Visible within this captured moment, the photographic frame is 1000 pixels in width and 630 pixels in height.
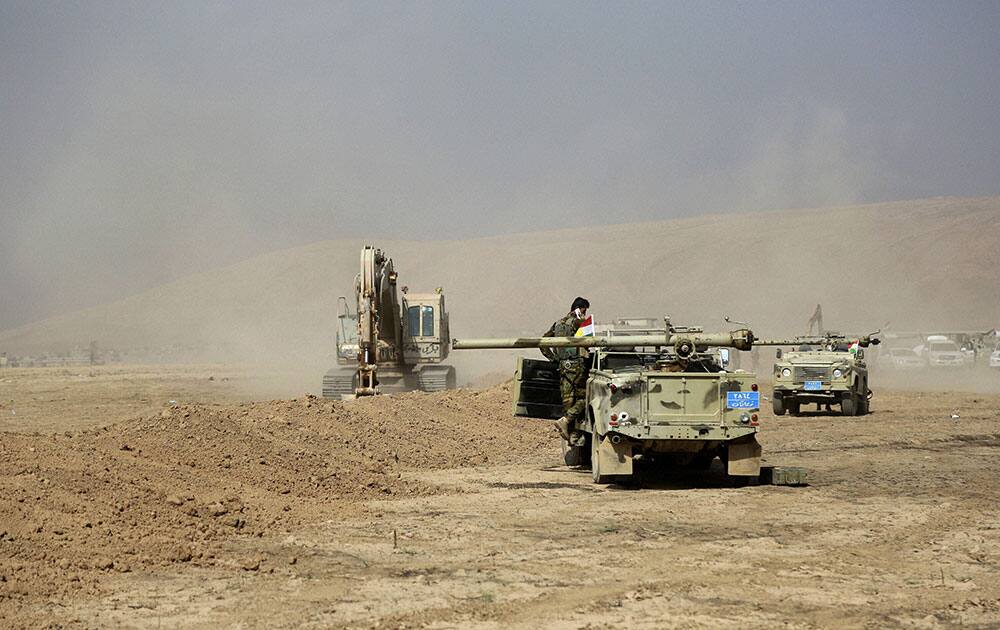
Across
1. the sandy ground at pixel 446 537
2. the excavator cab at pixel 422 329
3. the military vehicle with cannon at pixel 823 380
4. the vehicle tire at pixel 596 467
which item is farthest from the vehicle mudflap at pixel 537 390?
the excavator cab at pixel 422 329

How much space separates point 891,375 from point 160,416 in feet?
132

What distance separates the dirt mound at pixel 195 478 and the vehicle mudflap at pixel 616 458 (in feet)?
6.64

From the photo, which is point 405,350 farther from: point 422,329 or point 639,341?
point 639,341

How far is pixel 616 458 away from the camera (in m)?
13.5

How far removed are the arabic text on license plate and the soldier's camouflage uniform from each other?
237cm

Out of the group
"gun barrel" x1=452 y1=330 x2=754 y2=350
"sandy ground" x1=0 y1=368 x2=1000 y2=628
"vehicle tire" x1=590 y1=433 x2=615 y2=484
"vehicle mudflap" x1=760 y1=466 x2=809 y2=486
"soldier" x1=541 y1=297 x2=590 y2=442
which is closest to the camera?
"sandy ground" x1=0 y1=368 x2=1000 y2=628

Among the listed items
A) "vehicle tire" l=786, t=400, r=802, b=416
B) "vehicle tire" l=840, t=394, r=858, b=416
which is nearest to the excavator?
"vehicle tire" l=786, t=400, r=802, b=416

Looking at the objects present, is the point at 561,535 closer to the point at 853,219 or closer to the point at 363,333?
the point at 363,333

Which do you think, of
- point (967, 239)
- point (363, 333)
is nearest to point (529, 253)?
point (967, 239)

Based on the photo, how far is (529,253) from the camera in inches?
5039

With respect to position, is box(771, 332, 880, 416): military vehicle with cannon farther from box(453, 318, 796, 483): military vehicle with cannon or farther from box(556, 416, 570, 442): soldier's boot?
box(453, 318, 796, 483): military vehicle with cannon

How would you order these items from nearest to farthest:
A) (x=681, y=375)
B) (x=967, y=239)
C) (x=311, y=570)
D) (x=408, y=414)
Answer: (x=311, y=570), (x=681, y=375), (x=408, y=414), (x=967, y=239)

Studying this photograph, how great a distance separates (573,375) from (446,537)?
5.05 metres

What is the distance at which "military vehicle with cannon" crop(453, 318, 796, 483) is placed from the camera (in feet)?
43.3
